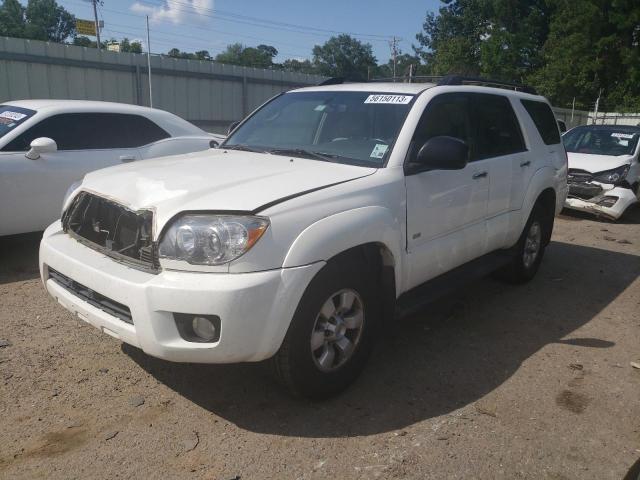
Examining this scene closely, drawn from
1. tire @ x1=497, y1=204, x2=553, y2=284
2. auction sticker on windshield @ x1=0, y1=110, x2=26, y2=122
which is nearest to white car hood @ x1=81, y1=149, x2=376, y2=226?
tire @ x1=497, y1=204, x2=553, y2=284

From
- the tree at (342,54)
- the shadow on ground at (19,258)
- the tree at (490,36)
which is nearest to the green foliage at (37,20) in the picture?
the tree at (342,54)

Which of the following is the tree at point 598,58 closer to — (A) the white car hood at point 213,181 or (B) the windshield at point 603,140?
(B) the windshield at point 603,140

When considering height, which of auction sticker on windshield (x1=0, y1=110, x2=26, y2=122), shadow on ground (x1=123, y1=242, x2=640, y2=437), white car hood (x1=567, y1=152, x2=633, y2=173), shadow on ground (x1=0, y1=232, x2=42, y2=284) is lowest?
shadow on ground (x1=123, y1=242, x2=640, y2=437)

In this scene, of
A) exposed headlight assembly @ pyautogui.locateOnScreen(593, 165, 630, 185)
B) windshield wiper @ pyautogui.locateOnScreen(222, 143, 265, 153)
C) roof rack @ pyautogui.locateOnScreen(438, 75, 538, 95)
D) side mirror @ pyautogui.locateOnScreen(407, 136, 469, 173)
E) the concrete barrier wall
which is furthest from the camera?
the concrete barrier wall

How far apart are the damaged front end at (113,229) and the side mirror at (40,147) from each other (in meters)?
2.27

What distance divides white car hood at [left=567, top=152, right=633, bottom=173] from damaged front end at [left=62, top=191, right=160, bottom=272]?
8.53m

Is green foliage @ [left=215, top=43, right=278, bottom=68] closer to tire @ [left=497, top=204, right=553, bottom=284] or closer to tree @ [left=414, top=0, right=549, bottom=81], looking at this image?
tree @ [left=414, top=0, right=549, bottom=81]

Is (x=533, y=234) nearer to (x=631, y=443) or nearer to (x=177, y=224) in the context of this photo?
(x=631, y=443)

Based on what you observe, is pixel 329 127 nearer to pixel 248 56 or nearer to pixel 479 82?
pixel 479 82

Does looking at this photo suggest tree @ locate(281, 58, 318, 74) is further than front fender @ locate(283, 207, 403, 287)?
Yes

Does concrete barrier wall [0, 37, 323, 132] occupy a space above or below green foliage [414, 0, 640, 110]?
below

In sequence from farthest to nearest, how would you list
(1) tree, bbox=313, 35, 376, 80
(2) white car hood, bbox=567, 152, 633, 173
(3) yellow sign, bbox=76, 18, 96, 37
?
(1) tree, bbox=313, 35, 376, 80
(3) yellow sign, bbox=76, 18, 96, 37
(2) white car hood, bbox=567, 152, 633, 173

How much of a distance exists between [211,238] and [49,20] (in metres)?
93.1

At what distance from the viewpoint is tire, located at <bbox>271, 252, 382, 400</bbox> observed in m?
2.94
